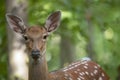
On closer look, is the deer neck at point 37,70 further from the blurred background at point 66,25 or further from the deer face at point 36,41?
the blurred background at point 66,25

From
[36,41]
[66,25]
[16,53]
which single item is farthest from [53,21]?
[66,25]

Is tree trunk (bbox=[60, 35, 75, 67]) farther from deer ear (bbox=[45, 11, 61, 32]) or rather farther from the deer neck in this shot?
the deer neck

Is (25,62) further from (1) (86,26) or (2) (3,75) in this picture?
(1) (86,26)

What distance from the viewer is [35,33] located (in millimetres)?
Result: 9828

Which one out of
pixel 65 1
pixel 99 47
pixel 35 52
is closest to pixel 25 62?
pixel 65 1

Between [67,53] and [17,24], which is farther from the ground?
[17,24]

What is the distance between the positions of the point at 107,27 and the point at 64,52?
14.4 ft

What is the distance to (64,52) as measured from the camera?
18484 millimetres

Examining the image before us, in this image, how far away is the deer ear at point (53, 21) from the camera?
10406 millimetres

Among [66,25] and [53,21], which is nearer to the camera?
[53,21]

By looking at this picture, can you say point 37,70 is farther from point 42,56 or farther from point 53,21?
point 53,21

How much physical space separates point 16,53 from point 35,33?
225 cm

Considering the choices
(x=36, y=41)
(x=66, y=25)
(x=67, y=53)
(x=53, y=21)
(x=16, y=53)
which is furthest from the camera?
(x=67, y=53)

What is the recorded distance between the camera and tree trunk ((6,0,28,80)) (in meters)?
11.9
